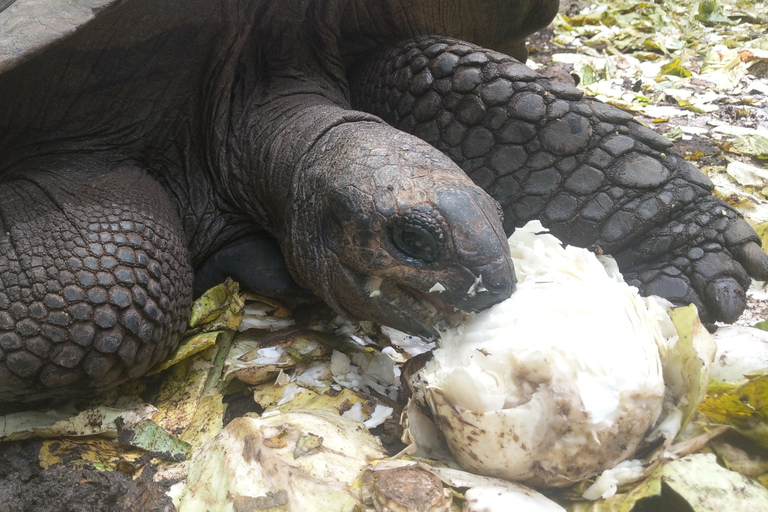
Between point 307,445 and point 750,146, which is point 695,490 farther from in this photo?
point 750,146

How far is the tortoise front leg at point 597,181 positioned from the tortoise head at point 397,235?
0.52 m

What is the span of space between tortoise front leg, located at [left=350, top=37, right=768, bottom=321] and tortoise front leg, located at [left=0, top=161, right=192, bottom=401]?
1160 millimetres

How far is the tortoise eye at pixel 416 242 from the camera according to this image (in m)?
1.54

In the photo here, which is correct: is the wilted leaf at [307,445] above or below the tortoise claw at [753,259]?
above

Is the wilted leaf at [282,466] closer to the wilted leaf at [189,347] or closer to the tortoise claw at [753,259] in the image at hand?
the wilted leaf at [189,347]

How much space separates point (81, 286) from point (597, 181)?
171 cm

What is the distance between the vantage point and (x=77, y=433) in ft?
5.57

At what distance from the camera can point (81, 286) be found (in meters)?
1.70

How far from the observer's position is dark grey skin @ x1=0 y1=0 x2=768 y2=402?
64.9 inches

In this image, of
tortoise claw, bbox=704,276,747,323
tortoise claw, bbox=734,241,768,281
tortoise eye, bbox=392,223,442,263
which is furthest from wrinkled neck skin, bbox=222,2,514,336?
tortoise claw, bbox=734,241,768,281

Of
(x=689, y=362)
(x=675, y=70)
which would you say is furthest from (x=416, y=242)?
(x=675, y=70)

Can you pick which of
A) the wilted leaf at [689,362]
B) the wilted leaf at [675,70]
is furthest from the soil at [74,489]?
the wilted leaf at [675,70]

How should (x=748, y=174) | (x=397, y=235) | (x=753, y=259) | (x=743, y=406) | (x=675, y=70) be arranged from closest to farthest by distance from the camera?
1. (x=743, y=406)
2. (x=397, y=235)
3. (x=753, y=259)
4. (x=748, y=174)
5. (x=675, y=70)

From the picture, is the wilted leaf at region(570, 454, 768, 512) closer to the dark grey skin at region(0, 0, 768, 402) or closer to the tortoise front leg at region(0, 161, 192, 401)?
the dark grey skin at region(0, 0, 768, 402)
